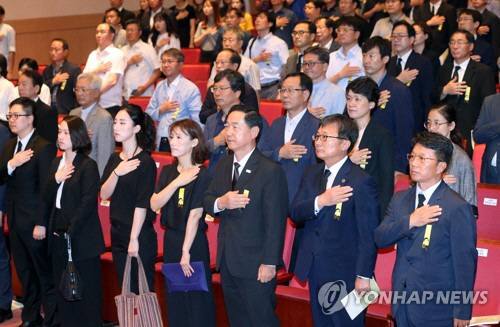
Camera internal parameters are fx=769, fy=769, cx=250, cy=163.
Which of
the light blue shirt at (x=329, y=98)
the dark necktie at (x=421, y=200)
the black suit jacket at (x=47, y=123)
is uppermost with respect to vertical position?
the light blue shirt at (x=329, y=98)

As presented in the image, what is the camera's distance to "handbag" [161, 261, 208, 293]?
4.50 m

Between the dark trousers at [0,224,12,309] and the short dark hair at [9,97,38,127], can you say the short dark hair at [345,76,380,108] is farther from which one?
the dark trousers at [0,224,12,309]

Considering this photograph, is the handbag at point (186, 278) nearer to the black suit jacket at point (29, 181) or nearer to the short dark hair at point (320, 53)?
the black suit jacket at point (29, 181)

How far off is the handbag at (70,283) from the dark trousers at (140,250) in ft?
0.88

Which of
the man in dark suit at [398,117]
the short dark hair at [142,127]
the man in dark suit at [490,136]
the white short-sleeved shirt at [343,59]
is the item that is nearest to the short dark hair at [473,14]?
the white short-sleeved shirt at [343,59]

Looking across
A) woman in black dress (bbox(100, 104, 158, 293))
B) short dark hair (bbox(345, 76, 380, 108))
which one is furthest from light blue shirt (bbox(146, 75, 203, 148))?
short dark hair (bbox(345, 76, 380, 108))

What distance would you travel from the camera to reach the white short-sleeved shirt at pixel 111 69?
758cm

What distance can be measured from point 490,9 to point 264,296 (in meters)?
6.35

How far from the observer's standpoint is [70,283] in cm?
498

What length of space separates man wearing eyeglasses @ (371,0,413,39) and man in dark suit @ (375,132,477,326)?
487cm

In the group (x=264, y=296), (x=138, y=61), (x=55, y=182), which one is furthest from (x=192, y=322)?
(x=138, y=61)

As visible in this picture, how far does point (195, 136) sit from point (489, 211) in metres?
1.90

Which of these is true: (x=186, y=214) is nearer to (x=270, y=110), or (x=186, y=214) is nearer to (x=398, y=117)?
A: (x=398, y=117)

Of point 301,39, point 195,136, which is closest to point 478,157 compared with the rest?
point 195,136
